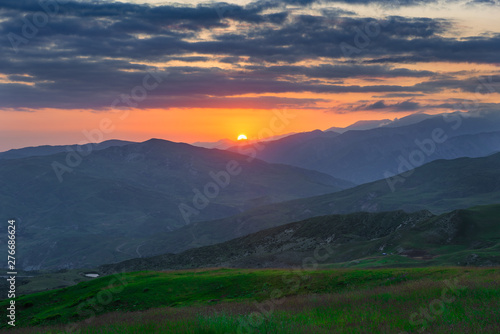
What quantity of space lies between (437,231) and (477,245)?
33.0 ft

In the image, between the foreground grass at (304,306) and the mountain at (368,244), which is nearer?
the foreground grass at (304,306)

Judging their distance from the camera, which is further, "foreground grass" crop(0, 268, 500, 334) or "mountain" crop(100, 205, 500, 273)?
"mountain" crop(100, 205, 500, 273)

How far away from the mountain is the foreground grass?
82.5ft

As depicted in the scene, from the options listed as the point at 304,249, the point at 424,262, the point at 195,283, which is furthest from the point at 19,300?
the point at 304,249

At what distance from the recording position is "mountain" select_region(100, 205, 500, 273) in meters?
71.1

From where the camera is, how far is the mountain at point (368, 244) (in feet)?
233

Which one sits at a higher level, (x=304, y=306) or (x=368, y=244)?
(x=304, y=306)

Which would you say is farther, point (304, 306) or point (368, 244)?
point (368, 244)

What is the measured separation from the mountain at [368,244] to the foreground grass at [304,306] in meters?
25.1

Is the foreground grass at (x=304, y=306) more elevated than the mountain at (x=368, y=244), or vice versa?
the foreground grass at (x=304, y=306)

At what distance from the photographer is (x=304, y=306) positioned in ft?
81.7

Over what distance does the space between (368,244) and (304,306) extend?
7664cm

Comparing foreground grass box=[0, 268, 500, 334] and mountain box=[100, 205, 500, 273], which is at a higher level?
foreground grass box=[0, 268, 500, 334]

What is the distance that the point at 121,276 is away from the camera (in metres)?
66.3
